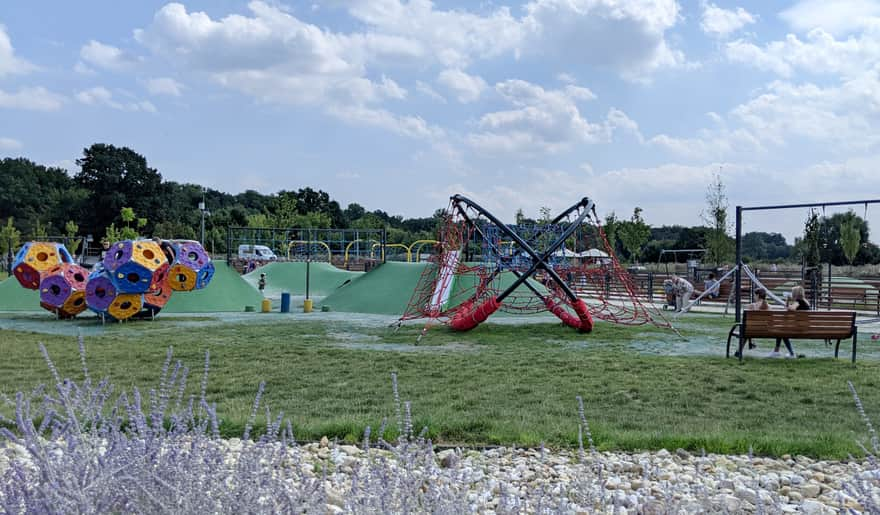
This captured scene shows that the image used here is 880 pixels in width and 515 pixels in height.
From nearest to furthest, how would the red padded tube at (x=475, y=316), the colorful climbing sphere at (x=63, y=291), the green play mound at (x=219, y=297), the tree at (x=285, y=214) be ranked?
the red padded tube at (x=475, y=316), the colorful climbing sphere at (x=63, y=291), the green play mound at (x=219, y=297), the tree at (x=285, y=214)

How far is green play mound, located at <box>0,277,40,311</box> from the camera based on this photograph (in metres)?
18.8

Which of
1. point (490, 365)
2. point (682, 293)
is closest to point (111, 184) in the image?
point (682, 293)

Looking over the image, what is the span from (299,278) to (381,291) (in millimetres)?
9101

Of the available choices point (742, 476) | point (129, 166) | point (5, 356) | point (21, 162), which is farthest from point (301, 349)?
point (21, 162)

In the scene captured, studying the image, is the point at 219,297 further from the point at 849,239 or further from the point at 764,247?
the point at 764,247

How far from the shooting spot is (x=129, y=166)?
65.6 metres

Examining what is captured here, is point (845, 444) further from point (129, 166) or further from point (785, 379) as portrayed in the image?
point (129, 166)

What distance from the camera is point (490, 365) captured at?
9.20 m

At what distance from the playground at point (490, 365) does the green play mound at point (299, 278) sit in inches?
285

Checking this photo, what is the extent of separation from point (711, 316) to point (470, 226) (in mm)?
7002

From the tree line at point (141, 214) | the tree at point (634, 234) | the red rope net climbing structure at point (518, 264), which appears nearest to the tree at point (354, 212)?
the tree line at point (141, 214)

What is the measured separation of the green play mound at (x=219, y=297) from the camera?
61.9 ft

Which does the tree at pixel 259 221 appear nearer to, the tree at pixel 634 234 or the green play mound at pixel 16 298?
the tree at pixel 634 234

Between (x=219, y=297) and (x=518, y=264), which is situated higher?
(x=518, y=264)
